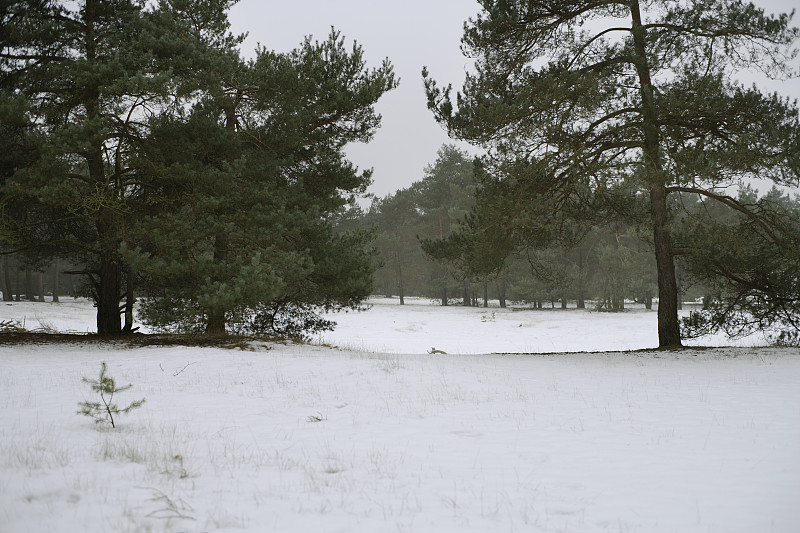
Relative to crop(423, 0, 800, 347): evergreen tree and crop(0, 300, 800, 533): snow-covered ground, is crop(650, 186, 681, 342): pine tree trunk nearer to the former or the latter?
crop(423, 0, 800, 347): evergreen tree

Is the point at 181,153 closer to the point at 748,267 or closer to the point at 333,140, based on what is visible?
the point at 333,140

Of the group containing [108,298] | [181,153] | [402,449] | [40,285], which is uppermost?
[181,153]

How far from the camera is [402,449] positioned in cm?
435

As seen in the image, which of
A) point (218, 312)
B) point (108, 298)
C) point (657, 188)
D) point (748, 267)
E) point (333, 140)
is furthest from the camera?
point (333, 140)

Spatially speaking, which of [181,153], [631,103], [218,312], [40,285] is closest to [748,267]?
[631,103]

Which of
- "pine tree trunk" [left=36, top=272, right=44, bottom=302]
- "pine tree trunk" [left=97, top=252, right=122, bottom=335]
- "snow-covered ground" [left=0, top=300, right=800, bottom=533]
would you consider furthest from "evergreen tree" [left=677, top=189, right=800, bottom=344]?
"pine tree trunk" [left=36, top=272, right=44, bottom=302]

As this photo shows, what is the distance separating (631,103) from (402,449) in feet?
31.4

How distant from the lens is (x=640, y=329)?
77.2 ft

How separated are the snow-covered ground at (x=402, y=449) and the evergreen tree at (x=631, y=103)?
3.62 metres

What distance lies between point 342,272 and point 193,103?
504cm

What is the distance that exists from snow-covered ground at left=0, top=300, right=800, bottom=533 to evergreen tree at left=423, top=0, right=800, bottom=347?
3624mm

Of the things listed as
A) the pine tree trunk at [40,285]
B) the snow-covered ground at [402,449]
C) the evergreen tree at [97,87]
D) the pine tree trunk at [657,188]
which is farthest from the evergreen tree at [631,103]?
the pine tree trunk at [40,285]

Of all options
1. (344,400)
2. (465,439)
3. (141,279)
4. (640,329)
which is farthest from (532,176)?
(640,329)

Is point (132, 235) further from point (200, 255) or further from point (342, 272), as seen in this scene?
point (342, 272)
